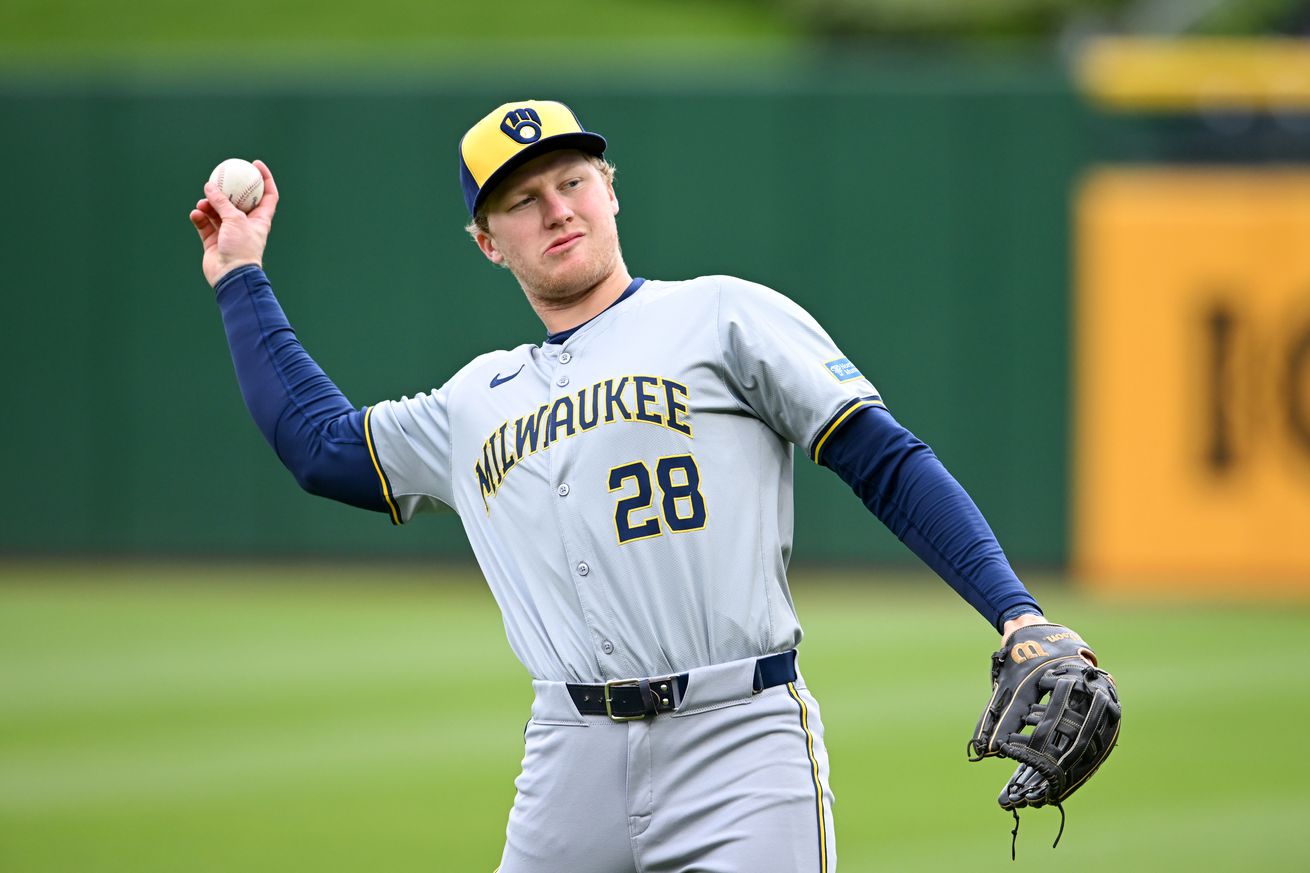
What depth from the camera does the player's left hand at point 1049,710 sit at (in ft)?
9.00

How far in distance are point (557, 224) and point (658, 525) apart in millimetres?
587

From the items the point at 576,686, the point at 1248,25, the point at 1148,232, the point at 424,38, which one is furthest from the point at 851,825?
the point at 424,38

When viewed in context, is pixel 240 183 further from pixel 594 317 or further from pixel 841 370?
pixel 841 370

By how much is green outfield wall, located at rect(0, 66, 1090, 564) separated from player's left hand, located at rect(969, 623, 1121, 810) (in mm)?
8999

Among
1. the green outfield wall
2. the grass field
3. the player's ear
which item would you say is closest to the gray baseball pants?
the player's ear

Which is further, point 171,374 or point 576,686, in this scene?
point 171,374

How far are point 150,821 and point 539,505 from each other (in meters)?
3.81

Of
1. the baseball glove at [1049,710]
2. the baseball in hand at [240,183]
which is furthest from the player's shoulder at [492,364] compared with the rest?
the baseball glove at [1049,710]

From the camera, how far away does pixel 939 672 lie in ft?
29.2

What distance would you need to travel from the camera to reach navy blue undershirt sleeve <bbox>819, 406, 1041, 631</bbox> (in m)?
2.81

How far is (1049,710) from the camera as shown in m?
2.75

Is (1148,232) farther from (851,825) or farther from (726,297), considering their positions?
(726,297)

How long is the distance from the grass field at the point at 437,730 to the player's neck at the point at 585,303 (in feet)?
9.49

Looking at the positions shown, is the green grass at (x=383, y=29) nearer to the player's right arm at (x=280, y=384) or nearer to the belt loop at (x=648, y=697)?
the player's right arm at (x=280, y=384)
